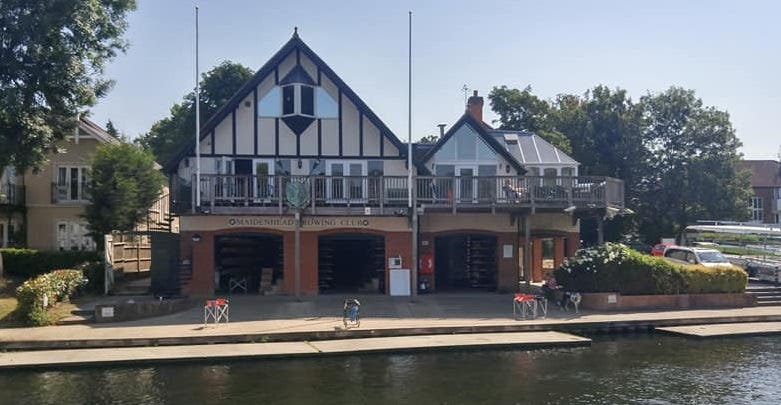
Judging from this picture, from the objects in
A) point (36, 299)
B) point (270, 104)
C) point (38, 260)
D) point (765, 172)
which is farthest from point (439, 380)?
point (765, 172)

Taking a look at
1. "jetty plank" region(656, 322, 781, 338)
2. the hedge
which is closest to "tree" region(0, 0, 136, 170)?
the hedge

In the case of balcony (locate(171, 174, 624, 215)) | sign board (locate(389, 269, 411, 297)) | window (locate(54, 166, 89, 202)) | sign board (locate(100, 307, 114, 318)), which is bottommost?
sign board (locate(100, 307, 114, 318))

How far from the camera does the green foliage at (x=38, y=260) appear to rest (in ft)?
88.2

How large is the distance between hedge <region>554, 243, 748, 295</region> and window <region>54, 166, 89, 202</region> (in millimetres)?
22860

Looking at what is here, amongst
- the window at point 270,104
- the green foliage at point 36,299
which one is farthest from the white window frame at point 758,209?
the green foliage at point 36,299

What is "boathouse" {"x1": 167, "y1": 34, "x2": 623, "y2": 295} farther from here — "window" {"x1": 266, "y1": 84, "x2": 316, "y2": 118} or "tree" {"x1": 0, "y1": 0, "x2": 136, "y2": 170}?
"tree" {"x1": 0, "y1": 0, "x2": 136, "y2": 170}

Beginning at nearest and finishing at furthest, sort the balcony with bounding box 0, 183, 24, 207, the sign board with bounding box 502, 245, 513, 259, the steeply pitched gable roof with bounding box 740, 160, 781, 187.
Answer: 1. the sign board with bounding box 502, 245, 513, 259
2. the balcony with bounding box 0, 183, 24, 207
3. the steeply pitched gable roof with bounding box 740, 160, 781, 187

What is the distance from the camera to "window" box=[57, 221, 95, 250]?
3391 cm

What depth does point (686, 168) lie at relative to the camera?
42.0 meters

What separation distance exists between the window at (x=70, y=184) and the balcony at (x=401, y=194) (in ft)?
31.7

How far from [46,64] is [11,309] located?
853 centimetres

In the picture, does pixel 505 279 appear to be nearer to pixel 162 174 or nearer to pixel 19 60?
pixel 162 174

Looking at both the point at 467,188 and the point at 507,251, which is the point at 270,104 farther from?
the point at 507,251

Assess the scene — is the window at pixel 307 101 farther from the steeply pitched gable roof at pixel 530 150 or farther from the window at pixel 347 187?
the steeply pitched gable roof at pixel 530 150
